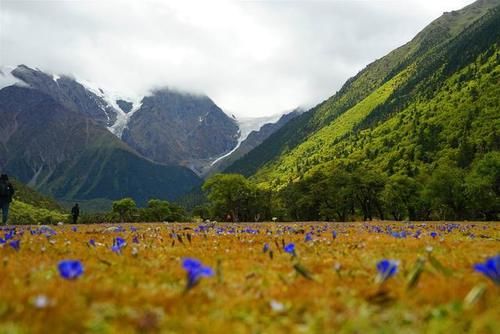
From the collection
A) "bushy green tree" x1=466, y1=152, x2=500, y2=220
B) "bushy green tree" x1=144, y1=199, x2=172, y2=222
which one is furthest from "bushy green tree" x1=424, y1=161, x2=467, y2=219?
"bushy green tree" x1=144, y1=199, x2=172, y2=222

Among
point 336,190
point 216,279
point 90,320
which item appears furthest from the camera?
point 336,190

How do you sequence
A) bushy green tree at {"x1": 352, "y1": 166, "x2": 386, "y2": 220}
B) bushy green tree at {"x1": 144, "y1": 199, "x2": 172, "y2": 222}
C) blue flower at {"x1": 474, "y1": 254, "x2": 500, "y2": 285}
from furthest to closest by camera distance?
1. bushy green tree at {"x1": 144, "y1": 199, "x2": 172, "y2": 222}
2. bushy green tree at {"x1": 352, "y1": 166, "x2": 386, "y2": 220}
3. blue flower at {"x1": 474, "y1": 254, "x2": 500, "y2": 285}

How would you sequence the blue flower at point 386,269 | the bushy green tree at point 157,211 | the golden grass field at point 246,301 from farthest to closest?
the bushy green tree at point 157,211, the blue flower at point 386,269, the golden grass field at point 246,301

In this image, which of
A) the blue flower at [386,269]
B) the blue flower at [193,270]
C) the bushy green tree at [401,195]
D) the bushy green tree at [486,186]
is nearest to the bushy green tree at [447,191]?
the bushy green tree at [486,186]

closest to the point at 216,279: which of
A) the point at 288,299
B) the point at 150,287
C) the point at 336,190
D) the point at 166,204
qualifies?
the point at 150,287

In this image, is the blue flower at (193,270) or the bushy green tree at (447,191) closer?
the blue flower at (193,270)

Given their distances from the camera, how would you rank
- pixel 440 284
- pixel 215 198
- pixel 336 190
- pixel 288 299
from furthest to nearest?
1. pixel 215 198
2. pixel 336 190
3. pixel 440 284
4. pixel 288 299

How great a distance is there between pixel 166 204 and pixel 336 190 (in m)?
82.9

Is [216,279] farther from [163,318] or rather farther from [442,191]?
[442,191]

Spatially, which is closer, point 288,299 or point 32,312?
point 32,312

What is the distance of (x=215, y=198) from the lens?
414 ft

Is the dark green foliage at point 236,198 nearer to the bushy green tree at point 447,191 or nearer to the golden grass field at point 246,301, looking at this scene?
the bushy green tree at point 447,191

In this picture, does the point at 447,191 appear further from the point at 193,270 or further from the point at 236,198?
the point at 193,270

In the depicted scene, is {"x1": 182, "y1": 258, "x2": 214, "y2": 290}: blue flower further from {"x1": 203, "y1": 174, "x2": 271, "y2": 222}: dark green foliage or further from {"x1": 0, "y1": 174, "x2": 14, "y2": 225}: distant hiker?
{"x1": 203, "y1": 174, "x2": 271, "y2": 222}: dark green foliage
